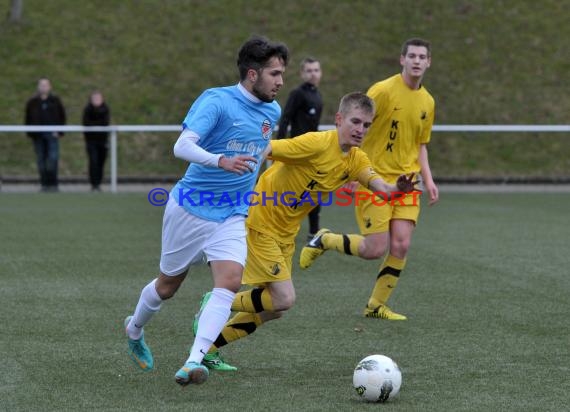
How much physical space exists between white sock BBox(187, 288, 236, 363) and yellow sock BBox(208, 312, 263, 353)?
2.46 feet

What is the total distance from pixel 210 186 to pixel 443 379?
1.67 meters

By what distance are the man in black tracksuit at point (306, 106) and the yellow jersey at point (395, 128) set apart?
13.8ft

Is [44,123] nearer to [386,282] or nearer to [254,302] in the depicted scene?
[386,282]

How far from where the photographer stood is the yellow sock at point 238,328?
21.7 ft

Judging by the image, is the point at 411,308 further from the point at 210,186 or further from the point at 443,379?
the point at 210,186

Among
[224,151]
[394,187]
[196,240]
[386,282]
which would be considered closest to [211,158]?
[224,151]

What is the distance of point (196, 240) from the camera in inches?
235

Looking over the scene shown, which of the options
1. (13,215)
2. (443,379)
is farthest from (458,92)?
(443,379)

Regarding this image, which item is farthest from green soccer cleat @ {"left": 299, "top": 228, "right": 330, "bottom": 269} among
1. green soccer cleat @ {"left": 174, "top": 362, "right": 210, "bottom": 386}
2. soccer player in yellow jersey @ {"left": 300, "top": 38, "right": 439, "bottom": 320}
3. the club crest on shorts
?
green soccer cleat @ {"left": 174, "top": 362, "right": 210, "bottom": 386}

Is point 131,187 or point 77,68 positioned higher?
point 77,68

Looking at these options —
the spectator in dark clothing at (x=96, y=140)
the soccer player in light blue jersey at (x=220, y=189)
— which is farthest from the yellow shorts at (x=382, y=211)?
the spectator in dark clothing at (x=96, y=140)

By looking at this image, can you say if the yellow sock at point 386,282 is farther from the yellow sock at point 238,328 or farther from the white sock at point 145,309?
the white sock at point 145,309

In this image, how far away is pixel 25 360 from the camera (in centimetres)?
651

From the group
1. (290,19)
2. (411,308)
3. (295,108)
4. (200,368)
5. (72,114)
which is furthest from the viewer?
(290,19)
